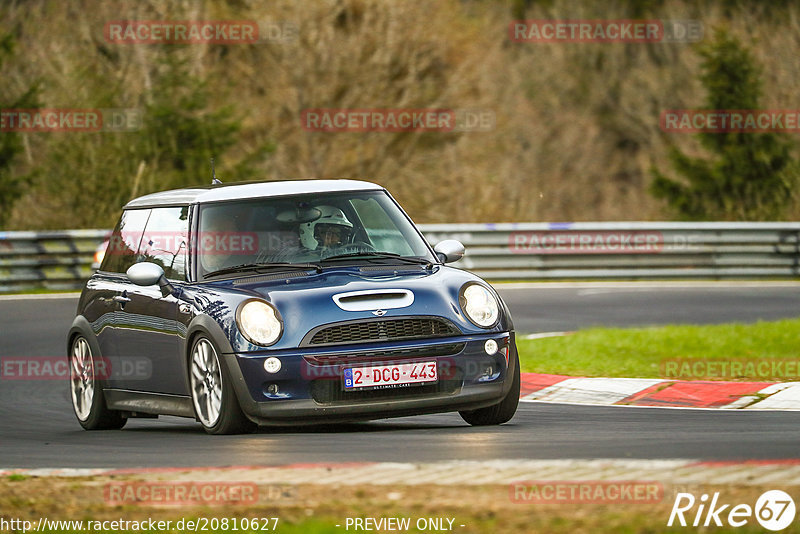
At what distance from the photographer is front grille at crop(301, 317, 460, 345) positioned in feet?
28.8

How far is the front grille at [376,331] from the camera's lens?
28.8 ft

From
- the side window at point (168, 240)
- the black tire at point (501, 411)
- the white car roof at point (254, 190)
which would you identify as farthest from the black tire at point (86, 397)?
the black tire at point (501, 411)

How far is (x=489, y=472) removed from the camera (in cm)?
678

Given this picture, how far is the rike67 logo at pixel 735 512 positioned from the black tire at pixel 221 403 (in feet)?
11.8

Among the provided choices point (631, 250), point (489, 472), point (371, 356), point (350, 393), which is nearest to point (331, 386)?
point (350, 393)

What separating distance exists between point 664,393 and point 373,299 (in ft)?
11.3

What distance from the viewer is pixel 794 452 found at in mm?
7293

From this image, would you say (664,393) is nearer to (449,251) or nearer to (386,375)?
(449,251)

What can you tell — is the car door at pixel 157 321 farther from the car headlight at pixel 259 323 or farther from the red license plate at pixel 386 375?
the red license plate at pixel 386 375

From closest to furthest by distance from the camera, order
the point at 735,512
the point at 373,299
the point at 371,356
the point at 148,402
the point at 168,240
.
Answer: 1. the point at 735,512
2. the point at 371,356
3. the point at 373,299
4. the point at 148,402
5. the point at 168,240

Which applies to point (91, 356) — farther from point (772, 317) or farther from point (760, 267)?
point (760, 267)

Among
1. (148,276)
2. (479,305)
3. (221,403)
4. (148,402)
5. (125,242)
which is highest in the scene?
(125,242)

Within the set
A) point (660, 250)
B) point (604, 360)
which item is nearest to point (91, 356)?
point (604, 360)

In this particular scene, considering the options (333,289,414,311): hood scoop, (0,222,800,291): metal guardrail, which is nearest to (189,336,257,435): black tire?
(333,289,414,311): hood scoop
